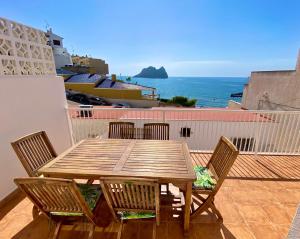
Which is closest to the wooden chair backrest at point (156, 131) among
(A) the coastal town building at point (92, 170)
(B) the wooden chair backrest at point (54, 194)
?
(A) the coastal town building at point (92, 170)

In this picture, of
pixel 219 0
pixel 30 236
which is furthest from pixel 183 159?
pixel 219 0

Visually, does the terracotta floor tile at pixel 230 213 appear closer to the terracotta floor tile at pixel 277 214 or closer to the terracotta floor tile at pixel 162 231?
the terracotta floor tile at pixel 277 214

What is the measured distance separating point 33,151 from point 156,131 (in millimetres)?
1865

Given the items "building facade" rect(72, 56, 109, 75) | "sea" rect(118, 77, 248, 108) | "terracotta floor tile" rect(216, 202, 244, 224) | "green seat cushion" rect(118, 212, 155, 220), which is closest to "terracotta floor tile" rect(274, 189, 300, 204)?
"terracotta floor tile" rect(216, 202, 244, 224)

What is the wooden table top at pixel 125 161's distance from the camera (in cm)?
164

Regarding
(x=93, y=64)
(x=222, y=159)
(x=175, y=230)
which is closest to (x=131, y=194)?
(x=175, y=230)

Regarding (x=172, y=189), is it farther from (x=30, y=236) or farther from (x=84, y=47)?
(x=84, y=47)

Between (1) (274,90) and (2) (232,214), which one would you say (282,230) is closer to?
(2) (232,214)

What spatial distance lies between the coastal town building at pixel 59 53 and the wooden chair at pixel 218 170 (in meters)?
34.7

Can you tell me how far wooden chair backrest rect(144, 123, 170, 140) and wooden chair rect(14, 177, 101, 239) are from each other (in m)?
1.55

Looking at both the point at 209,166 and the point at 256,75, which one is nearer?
the point at 209,166

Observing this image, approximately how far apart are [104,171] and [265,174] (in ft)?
9.95

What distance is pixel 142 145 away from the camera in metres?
2.32

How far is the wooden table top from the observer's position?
164 cm
